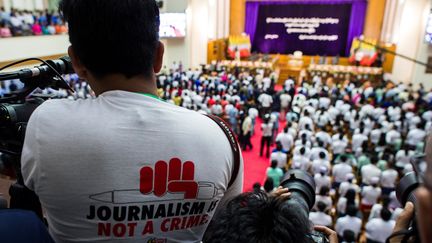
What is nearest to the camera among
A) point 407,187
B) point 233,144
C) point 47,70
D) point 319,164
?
point 233,144

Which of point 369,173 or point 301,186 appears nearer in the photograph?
point 301,186

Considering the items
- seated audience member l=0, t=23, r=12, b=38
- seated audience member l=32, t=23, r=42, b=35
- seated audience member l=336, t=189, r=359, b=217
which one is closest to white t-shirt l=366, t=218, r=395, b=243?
seated audience member l=336, t=189, r=359, b=217

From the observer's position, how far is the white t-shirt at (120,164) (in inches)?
31.1

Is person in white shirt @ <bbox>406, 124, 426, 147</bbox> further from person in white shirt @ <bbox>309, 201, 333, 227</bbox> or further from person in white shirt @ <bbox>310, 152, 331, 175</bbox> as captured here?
person in white shirt @ <bbox>309, 201, 333, 227</bbox>

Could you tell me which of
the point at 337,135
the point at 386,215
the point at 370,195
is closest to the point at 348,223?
the point at 386,215

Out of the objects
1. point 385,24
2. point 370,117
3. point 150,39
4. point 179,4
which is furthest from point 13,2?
point 385,24

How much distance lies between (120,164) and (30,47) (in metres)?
11.7

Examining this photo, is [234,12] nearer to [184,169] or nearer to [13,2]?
[13,2]

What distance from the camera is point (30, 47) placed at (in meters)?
10.8

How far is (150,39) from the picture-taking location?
878 mm

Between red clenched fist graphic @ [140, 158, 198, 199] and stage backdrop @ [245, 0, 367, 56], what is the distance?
20287mm

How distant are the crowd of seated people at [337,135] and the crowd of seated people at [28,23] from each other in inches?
84.4

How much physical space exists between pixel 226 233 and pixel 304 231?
0.60 feet

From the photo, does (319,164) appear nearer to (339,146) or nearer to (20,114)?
(339,146)
